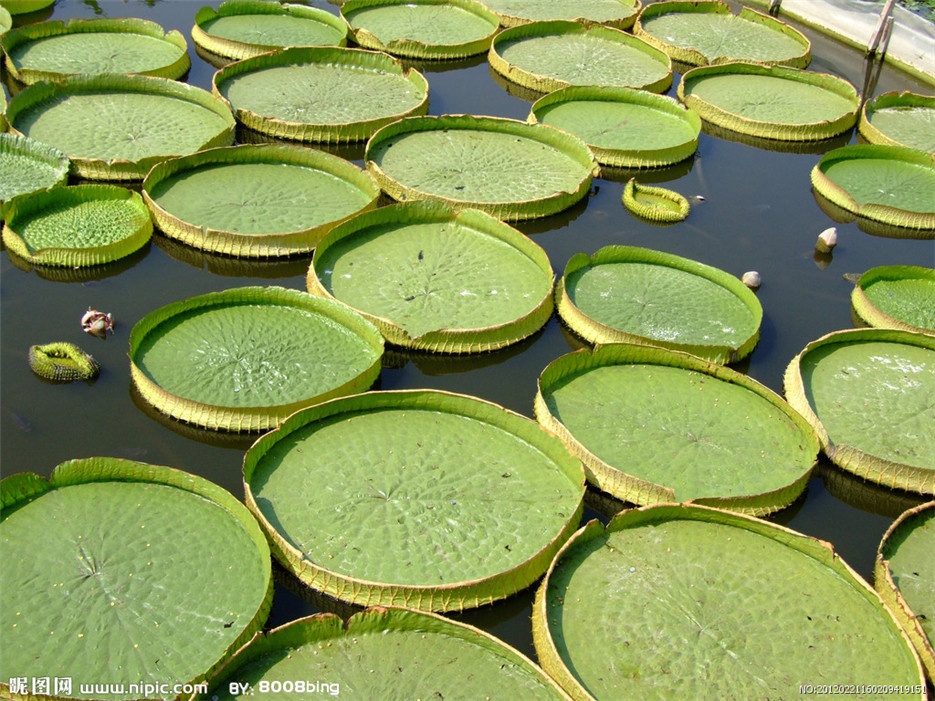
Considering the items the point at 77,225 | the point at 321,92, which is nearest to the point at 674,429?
the point at 77,225

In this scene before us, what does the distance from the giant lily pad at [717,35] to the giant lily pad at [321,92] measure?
3.02 m

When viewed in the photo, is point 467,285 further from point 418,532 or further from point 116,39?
point 116,39

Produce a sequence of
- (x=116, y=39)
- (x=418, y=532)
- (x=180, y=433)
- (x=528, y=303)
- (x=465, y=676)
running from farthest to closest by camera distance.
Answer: (x=116, y=39) < (x=528, y=303) < (x=180, y=433) < (x=418, y=532) < (x=465, y=676)

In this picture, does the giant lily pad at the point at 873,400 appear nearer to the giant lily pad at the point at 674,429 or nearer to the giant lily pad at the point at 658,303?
the giant lily pad at the point at 674,429

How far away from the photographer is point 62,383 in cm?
504

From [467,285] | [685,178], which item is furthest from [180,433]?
[685,178]

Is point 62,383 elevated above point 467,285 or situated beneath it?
situated beneath

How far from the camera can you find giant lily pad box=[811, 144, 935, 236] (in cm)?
723

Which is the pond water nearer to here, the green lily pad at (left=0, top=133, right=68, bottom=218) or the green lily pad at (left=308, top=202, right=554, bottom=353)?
the green lily pad at (left=308, top=202, right=554, bottom=353)

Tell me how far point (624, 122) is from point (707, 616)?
533 cm

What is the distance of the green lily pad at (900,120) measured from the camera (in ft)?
27.1

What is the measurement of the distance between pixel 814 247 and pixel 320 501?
4633mm

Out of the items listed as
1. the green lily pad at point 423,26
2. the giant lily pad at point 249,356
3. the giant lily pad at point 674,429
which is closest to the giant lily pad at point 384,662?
the giant lily pad at point 674,429

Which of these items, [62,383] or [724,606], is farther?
[62,383]
